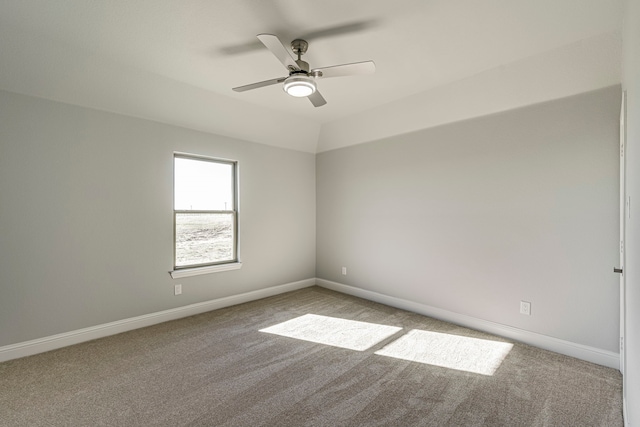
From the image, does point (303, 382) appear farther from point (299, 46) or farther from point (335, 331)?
point (299, 46)

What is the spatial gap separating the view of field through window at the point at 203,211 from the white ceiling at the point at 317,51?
70cm

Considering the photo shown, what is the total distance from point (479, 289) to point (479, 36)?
249 centimetres

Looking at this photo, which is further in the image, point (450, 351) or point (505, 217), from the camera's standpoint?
point (505, 217)

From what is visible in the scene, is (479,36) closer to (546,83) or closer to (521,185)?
(546,83)

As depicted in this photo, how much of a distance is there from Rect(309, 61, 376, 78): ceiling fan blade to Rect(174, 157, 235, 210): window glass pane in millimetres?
2308

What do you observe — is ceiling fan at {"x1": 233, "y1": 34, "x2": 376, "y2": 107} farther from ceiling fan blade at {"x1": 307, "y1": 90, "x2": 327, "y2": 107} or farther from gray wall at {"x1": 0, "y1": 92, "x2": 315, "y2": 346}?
gray wall at {"x1": 0, "y1": 92, "x2": 315, "y2": 346}

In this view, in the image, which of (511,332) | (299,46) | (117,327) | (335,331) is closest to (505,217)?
(511,332)

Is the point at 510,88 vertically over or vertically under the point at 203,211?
over

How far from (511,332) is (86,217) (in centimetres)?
454

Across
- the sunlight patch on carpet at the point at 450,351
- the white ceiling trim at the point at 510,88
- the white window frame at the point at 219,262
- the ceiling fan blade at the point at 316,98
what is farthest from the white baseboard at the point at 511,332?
the ceiling fan blade at the point at 316,98

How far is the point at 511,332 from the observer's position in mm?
3012

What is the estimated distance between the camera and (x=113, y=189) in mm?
3209

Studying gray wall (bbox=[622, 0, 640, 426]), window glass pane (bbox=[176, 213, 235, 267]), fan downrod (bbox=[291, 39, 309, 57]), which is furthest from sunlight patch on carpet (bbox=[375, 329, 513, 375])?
fan downrod (bbox=[291, 39, 309, 57])

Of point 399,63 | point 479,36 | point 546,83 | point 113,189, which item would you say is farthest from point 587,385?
point 113,189
